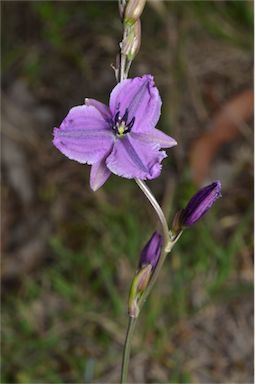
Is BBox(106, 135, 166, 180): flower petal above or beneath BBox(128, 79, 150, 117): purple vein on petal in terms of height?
beneath

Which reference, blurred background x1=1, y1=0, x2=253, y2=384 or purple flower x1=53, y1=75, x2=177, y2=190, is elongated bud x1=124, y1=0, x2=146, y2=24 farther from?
blurred background x1=1, y1=0, x2=253, y2=384

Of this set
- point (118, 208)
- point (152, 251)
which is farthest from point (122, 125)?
point (118, 208)

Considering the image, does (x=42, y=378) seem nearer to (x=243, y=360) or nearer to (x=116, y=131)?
(x=243, y=360)

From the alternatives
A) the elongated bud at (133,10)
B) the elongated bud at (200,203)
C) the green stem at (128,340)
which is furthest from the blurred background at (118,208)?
the elongated bud at (133,10)

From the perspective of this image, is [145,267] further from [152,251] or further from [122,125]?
[122,125]

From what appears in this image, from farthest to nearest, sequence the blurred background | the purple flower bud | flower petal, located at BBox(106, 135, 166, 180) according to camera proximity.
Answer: the blurred background
the purple flower bud
flower petal, located at BBox(106, 135, 166, 180)

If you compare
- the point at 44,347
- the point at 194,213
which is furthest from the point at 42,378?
the point at 194,213

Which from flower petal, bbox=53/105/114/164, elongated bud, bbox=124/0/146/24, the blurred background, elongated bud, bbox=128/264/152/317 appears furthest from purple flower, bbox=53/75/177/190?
the blurred background
